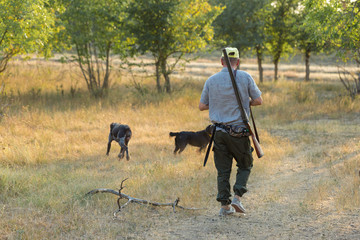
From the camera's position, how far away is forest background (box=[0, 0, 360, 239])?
16.7 ft

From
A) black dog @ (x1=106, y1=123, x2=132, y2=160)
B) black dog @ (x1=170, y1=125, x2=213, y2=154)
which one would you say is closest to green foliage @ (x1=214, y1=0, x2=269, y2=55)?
black dog @ (x1=170, y1=125, x2=213, y2=154)

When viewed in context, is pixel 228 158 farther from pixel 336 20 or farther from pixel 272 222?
pixel 336 20

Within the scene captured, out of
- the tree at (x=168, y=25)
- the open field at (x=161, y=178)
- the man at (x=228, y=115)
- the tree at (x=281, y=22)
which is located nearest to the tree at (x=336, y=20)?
the open field at (x=161, y=178)

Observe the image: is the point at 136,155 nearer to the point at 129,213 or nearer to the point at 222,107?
the point at 129,213

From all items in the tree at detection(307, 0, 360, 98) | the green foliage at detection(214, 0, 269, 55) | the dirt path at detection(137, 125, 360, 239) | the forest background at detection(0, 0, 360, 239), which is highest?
the green foliage at detection(214, 0, 269, 55)

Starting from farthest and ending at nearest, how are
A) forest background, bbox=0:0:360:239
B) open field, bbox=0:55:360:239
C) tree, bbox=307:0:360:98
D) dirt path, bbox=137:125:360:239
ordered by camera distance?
tree, bbox=307:0:360:98 → forest background, bbox=0:0:360:239 → open field, bbox=0:55:360:239 → dirt path, bbox=137:125:360:239

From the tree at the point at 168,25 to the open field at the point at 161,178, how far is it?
3.79m

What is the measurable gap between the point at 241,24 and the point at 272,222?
64.0 ft

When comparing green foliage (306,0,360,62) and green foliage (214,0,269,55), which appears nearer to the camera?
green foliage (306,0,360,62)

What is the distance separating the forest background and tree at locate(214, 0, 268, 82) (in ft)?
13.7

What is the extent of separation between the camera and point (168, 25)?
16.1m

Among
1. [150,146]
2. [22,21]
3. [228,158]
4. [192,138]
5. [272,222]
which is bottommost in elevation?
[272,222]

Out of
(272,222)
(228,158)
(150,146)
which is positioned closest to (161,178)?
(228,158)

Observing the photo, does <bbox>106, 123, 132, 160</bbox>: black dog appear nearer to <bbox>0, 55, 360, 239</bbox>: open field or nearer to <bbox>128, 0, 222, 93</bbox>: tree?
<bbox>0, 55, 360, 239</bbox>: open field
